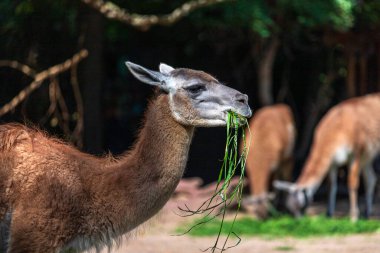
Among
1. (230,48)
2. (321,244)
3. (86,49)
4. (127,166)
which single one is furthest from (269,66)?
(127,166)

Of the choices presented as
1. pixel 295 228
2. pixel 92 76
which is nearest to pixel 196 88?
pixel 295 228

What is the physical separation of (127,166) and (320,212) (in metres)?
8.43

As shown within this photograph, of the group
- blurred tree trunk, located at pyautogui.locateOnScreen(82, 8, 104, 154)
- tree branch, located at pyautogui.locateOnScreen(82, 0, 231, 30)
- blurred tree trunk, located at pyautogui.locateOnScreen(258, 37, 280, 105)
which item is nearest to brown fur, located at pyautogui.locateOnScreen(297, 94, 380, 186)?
blurred tree trunk, located at pyautogui.locateOnScreen(258, 37, 280, 105)

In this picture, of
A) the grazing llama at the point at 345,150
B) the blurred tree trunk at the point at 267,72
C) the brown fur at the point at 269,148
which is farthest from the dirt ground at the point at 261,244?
the blurred tree trunk at the point at 267,72

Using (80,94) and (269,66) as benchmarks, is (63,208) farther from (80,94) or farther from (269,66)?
(269,66)

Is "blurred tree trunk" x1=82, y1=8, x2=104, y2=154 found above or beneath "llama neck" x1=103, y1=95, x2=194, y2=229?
above

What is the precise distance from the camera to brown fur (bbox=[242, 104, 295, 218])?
13391 mm

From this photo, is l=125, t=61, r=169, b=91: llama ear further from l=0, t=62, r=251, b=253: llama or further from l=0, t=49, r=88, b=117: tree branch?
l=0, t=49, r=88, b=117: tree branch

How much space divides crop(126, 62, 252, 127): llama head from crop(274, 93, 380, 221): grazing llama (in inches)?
273

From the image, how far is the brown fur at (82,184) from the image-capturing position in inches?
209

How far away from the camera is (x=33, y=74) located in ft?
39.0

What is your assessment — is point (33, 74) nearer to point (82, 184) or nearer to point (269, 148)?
point (269, 148)

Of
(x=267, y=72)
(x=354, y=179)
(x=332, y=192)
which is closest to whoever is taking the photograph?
(x=354, y=179)

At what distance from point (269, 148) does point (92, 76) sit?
3161 millimetres
